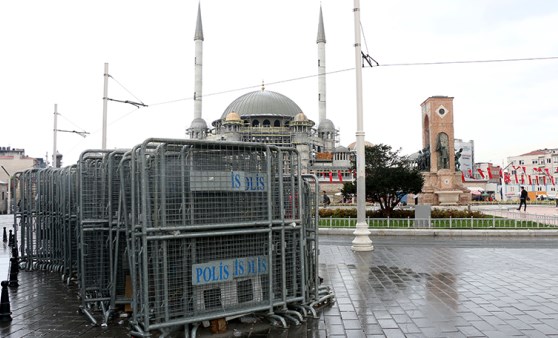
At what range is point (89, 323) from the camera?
6277 millimetres

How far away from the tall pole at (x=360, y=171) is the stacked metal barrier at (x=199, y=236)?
19.2 feet

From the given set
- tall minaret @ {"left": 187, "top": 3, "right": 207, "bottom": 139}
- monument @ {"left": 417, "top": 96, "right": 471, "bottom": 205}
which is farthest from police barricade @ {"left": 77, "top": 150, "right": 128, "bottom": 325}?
tall minaret @ {"left": 187, "top": 3, "right": 207, "bottom": 139}

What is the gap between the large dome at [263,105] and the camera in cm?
9406

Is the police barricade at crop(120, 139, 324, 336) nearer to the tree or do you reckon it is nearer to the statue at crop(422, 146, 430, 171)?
the tree

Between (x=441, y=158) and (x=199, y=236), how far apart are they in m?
33.8

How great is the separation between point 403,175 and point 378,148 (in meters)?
4.43

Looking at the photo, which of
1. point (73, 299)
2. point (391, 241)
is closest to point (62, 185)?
point (73, 299)

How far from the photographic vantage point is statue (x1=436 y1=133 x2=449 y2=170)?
35594 mm

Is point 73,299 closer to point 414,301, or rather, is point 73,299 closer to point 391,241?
point 414,301

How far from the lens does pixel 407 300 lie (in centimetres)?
738

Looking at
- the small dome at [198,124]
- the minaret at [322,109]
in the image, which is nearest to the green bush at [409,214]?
the minaret at [322,109]

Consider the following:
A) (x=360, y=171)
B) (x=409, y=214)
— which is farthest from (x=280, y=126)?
(x=360, y=171)

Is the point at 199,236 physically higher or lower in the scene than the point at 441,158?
lower

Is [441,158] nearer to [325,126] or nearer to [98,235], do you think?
[98,235]
